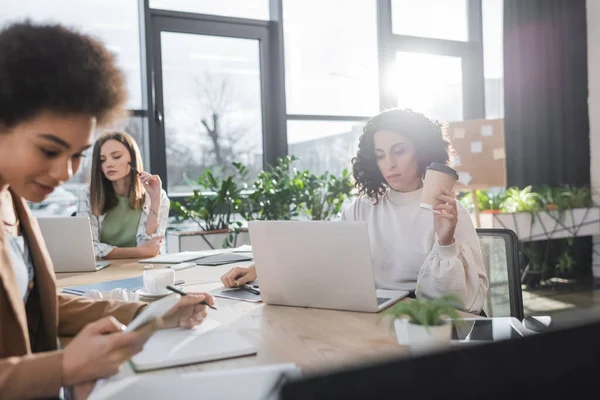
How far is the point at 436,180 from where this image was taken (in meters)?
1.49

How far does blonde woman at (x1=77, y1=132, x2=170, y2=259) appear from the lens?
116 inches

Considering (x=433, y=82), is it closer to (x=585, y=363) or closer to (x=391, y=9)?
(x=391, y=9)

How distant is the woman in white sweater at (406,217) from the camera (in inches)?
66.2

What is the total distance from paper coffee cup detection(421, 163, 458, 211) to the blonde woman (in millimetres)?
1726

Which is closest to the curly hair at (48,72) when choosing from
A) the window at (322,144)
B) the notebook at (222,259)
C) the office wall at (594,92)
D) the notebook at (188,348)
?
the notebook at (188,348)

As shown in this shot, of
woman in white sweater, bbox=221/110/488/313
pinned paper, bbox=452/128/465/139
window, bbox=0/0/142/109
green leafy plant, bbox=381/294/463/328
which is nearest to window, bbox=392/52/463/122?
pinned paper, bbox=452/128/465/139

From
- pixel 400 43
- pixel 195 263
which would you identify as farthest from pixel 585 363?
pixel 400 43

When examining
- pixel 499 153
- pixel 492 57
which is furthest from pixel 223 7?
pixel 492 57

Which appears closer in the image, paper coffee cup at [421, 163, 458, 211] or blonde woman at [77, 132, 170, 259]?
paper coffee cup at [421, 163, 458, 211]

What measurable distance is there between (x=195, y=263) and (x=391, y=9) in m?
3.93

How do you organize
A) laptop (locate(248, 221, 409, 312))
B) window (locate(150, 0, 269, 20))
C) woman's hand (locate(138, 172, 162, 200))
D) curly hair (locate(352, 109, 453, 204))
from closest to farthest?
laptop (locate(248, 221, 409, 312)), curly hair (locate(352, 109, 453, 204)), woman's hand (locate(138, 172, 162, 200)), window (locate(150, 0, 269, 20))

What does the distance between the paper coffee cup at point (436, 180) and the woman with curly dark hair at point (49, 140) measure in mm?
812

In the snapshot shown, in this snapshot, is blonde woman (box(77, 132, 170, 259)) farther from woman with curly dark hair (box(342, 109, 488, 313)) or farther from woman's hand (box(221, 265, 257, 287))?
woman with curly dark hair (box(342, 109, 488, 313))

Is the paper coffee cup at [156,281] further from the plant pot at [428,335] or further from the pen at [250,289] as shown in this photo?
the plant pot at [428,335]
